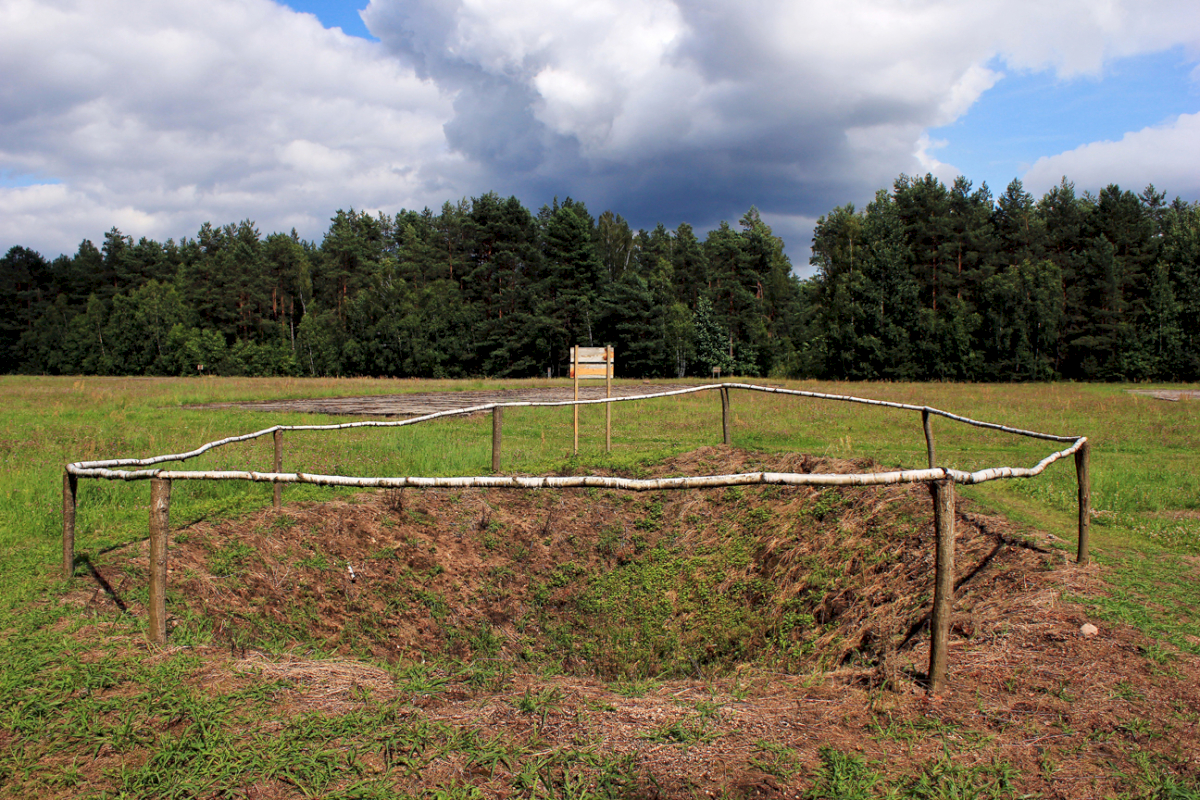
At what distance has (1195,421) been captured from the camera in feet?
56.1

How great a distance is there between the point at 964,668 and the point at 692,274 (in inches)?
2751

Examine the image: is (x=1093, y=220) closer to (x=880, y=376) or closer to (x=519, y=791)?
(x=880, y=376)

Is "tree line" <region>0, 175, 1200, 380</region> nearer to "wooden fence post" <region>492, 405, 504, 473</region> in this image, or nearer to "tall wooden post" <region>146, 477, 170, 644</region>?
"wooden fence post" <region>492, 405, 504, 473</region>

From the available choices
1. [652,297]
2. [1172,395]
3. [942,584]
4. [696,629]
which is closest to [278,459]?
[696,629]

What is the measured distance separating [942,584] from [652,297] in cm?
5855

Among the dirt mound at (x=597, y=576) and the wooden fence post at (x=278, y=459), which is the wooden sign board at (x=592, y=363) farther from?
the wooden fence post at (x=278, y=459)

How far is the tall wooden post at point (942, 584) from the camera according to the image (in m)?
3.52

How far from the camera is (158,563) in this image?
13.4 feet

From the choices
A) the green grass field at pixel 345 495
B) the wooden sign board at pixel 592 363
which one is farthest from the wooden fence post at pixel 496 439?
the wooden sign board at pixel 592 363

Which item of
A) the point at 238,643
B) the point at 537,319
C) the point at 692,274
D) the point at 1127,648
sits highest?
the point at 692,274

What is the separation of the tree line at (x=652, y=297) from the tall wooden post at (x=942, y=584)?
5063 centimetres

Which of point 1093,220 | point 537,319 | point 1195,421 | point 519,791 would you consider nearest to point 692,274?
point 537,319

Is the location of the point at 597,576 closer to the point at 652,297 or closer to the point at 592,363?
the point at 592,363

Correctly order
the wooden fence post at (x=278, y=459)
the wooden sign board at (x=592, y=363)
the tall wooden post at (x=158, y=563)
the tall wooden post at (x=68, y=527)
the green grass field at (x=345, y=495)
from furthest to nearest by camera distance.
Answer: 1. the wooden sign board at (x=592, y=363)
2. the wooden fence post at (x=278, y=459)
3. the tall wooden post at (x=68, y=527)
4. the tall wooden post at (x=158, y=563)
5. the green grass field at (x=345, y=495)
